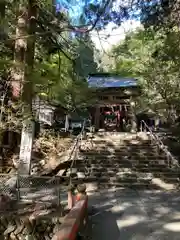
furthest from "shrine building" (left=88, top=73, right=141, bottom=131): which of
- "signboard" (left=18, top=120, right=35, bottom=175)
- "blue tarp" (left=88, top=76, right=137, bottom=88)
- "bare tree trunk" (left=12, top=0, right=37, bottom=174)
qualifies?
"bare tree trunk" (left=12, top=0, right=37, bottom=174)

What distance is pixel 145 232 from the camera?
545cm

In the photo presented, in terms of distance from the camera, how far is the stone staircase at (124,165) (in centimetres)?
1019

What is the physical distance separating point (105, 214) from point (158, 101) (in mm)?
10848

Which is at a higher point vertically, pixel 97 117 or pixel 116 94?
pixel 116 94

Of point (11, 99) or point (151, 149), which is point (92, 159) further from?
point (11, 99)

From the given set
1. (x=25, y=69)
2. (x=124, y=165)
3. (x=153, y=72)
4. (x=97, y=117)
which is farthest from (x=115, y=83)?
(x=25, y=69)

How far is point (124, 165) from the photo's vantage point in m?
11.6

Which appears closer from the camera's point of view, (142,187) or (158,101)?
(142,187)

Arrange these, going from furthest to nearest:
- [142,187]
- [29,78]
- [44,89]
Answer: [142,187]
[44,89]
[29,78]

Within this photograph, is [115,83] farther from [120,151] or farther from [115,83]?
[120,151]

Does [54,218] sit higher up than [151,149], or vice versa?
[151,149]

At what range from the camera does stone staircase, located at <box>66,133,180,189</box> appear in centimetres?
1019

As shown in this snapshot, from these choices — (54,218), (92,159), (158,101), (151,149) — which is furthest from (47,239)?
(158,101)

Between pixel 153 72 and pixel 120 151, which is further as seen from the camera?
pixel 153 72
